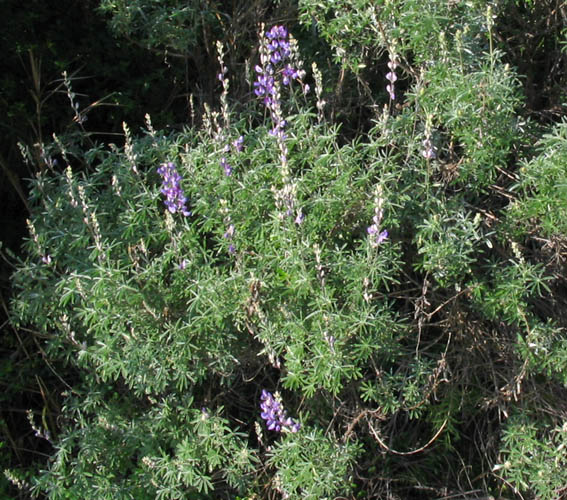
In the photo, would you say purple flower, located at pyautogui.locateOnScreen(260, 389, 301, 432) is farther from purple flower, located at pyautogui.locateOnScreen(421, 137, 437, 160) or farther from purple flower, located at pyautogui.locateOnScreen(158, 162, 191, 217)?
purple flower, located at pyautogui.locateOnScreen(421, 137, 437, 160)

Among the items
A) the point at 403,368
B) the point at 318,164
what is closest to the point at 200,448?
the point at 403,368

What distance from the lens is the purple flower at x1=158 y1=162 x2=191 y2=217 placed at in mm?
3129

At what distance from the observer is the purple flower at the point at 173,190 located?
3129 millimetres

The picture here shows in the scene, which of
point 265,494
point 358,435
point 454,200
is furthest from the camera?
point 358,435

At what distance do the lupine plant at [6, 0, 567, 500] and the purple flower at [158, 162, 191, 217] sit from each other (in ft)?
0.04

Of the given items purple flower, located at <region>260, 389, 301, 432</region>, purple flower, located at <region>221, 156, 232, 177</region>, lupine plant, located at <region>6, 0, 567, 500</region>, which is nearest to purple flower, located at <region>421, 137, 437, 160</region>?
lupine plant, located at <region>6, 0, 567, 500</region>

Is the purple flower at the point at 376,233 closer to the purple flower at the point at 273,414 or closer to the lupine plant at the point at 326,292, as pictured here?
the lupine plant at the point at 326,292

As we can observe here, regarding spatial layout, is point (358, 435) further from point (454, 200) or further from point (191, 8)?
point (191, 8)

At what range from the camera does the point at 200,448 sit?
3252 millimetres

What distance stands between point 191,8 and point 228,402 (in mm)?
1969

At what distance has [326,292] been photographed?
294 centimetres

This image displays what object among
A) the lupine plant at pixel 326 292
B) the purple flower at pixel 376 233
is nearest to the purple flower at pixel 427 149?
the lupine plant at pixel 326 292

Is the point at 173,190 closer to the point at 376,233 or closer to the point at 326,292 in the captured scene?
the point at 326,292

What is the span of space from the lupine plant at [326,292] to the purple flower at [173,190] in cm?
1
